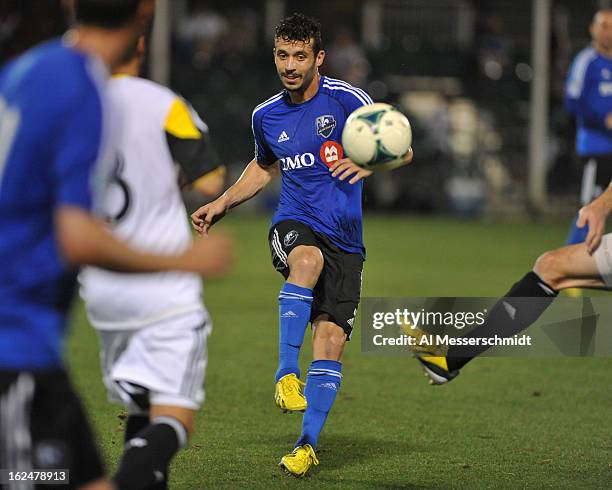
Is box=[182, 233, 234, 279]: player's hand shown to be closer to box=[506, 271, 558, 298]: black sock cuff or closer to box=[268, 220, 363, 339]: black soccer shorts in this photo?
box=[268, 220, 363, 339]: black soccer shorts

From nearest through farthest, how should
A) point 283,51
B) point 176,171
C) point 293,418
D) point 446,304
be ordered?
1. point 176,171
2. point 283,51
3. point 293,418
4. point 446,304

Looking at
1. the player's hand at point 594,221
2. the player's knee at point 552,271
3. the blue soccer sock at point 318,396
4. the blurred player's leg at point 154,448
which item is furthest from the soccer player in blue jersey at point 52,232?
the player's knee at point 552,271

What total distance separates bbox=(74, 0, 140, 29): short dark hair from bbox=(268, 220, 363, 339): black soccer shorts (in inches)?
128

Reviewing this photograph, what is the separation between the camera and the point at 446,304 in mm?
8289

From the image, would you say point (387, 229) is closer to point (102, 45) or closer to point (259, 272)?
point (259, 272)

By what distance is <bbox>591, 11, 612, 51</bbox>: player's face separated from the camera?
40.0 ft

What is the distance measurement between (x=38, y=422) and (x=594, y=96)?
10156 mm

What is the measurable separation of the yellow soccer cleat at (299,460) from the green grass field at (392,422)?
0.20 feet

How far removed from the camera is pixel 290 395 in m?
5.96

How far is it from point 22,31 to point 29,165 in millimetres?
19746

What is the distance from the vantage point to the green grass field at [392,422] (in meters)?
5.93

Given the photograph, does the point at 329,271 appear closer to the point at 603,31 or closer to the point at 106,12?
the point at 106,12

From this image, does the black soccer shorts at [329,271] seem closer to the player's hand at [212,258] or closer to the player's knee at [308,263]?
the player's knee at [308,263]

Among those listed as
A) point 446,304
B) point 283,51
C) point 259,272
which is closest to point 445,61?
point 259,272
